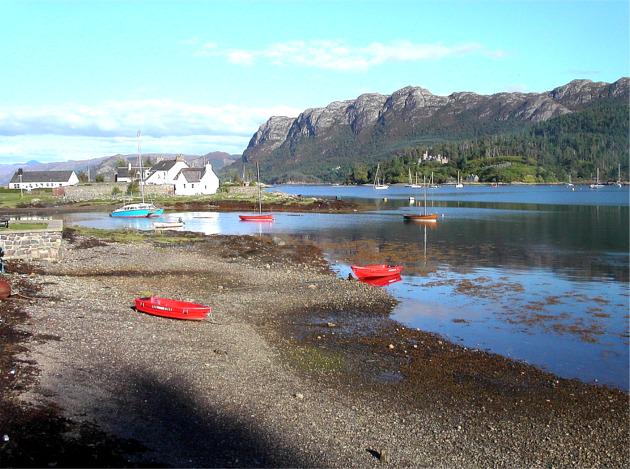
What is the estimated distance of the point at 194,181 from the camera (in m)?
125

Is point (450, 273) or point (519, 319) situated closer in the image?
point (519, 319)

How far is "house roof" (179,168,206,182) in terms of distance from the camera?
411 feet

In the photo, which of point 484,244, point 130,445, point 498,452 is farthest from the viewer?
point 484,244

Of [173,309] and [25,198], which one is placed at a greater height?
[25,198]

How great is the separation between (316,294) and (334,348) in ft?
25.6

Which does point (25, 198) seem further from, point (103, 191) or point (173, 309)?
point (173, 309)

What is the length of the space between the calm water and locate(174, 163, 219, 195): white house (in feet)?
162

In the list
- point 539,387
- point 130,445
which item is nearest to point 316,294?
point 539,387

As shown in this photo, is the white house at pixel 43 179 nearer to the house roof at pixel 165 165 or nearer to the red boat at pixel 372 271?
the house roof at pixel 165 165

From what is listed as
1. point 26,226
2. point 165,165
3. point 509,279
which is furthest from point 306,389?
point 165,165

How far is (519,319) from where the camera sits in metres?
24.6

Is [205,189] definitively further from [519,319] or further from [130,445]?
[130,445]

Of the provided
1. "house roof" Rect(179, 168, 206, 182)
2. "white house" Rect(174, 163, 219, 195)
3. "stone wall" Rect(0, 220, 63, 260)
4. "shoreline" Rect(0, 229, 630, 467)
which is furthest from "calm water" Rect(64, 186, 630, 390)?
"house roof" Rect(179, 168, 206, 182)

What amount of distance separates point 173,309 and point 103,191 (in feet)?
345
